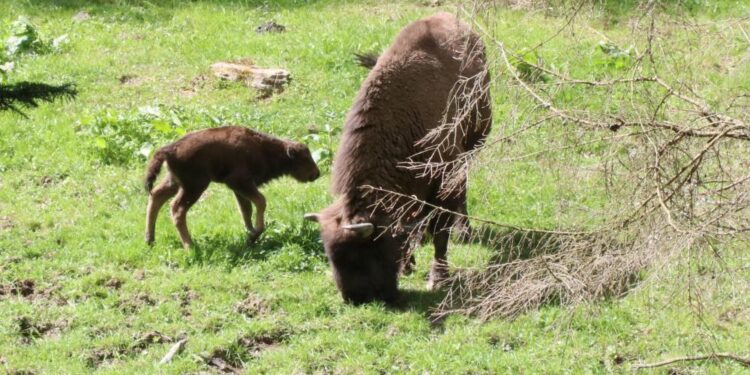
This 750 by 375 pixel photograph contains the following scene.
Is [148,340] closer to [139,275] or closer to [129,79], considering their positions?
[139,275]

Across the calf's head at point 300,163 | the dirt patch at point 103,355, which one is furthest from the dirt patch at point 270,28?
the dirt patch at point 103,355

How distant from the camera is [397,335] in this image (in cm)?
831

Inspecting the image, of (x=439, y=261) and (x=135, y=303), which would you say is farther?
(x=439, y=261)

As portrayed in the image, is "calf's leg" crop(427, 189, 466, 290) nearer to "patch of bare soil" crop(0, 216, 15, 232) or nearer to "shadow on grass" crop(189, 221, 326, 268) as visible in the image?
"shadow on grass" crop(189, 221, 326, 268)

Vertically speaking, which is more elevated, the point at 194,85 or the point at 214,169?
the point at 214,169

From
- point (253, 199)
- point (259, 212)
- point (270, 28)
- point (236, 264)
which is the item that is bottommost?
point (236, 264)

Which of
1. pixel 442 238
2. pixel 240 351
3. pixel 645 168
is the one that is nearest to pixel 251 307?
pixel 240 351

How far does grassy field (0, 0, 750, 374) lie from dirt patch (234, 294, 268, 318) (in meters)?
0.02

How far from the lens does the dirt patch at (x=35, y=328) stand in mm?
8211

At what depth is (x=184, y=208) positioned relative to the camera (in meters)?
9.57

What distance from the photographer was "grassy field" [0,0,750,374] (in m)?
7.88

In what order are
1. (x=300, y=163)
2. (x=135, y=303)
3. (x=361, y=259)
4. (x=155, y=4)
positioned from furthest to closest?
(x=155, y=4) < (x=300, y=163) < (x=135, y=303) < (x=361, y=259)

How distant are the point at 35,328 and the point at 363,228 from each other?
2741mm

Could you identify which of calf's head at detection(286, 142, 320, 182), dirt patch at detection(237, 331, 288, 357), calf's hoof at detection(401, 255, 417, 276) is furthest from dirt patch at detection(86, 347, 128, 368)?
calf's head at detection(286, 142, 320, 182)
